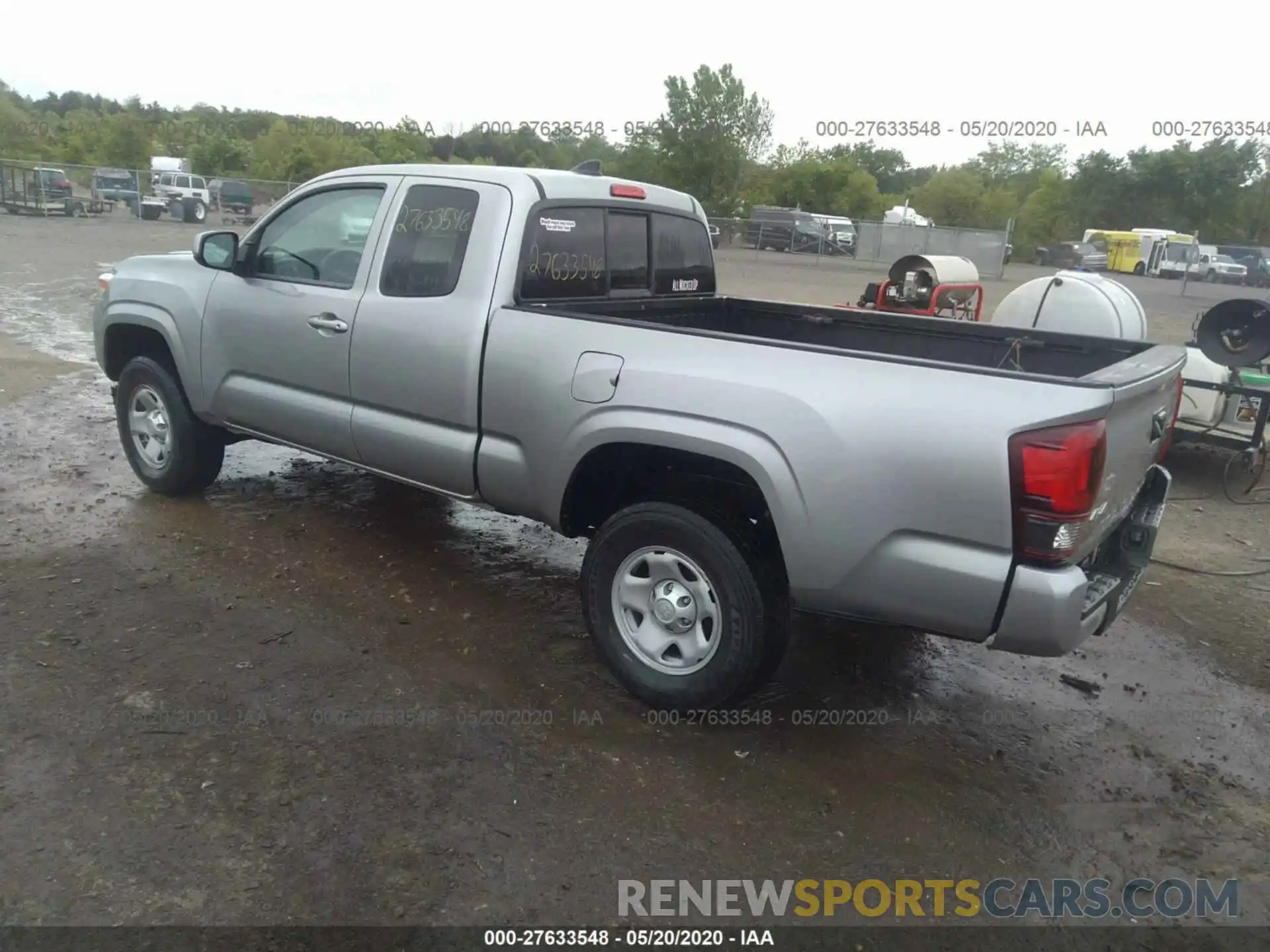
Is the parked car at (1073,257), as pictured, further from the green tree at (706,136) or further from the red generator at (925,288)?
the red generator at (925,288)

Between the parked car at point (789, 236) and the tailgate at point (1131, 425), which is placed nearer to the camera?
the tailgate at point (1131, 425)

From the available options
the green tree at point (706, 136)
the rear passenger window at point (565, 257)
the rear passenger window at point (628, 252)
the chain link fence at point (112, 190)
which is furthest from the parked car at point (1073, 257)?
the rear passenger window at point (565, 257)

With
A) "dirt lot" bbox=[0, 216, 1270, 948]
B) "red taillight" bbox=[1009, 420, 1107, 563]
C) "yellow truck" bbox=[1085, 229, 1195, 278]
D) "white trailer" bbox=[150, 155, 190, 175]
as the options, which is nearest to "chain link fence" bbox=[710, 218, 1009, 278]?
"yellow truck" bbox=[1085, 229, 1195, 278]

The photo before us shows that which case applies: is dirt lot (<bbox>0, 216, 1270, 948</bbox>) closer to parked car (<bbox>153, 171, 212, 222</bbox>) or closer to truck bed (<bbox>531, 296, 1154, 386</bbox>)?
truck bed (<bbox>531, 296, 1154, 386</bbox>)

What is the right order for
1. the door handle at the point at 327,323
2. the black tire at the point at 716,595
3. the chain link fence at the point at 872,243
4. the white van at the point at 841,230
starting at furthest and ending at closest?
1. the white van at the point at 841,230
2. the chain link fence at the point at 872,243
3. the door handle at the point at 327,323
4. the black tire at the point at 716,595

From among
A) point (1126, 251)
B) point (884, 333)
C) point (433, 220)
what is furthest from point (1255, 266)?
point (433, 220)

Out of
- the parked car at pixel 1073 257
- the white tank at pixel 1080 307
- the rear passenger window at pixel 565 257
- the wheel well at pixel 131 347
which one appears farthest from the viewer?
the parked car at pixel 1073 257

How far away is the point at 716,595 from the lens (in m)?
3.37

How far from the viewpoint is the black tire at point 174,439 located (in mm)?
5273

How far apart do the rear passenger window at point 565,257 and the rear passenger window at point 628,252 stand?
0.07 m

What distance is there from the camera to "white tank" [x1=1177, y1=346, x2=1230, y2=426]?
726cm

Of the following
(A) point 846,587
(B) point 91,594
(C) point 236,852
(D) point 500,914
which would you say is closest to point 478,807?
(D) point 500,914

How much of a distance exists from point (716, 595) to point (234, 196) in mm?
34225

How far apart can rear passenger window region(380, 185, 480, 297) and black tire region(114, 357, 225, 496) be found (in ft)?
5.76
